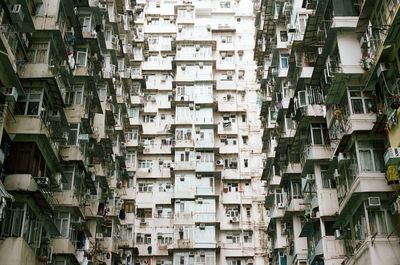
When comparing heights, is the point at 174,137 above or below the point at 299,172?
above

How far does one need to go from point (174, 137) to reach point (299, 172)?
17.3 meters

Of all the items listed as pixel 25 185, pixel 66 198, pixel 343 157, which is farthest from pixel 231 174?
pixel 25 185

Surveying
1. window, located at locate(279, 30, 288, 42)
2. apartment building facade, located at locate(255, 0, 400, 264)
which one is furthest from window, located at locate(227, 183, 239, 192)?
window, located at locate(279, 30, 288, 42)

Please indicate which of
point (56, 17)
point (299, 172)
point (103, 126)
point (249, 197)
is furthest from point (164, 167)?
point (56, 17)

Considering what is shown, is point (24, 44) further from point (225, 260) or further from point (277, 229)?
point (225, 260)

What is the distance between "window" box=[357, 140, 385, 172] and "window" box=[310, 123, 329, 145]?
5.56 m

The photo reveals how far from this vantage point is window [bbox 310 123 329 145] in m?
25.8

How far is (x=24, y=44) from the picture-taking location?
71.4ft

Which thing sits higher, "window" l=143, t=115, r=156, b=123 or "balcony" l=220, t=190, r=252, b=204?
"window" l=143, t=115, r=156, b=123

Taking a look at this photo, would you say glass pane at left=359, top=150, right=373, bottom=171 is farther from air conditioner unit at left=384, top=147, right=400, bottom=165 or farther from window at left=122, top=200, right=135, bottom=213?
window at left=122, top=200, right=135, bottom=213

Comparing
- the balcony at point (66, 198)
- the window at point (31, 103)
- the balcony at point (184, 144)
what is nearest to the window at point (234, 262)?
the balcony at point (184, 144)

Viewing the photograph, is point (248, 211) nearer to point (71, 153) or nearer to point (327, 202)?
point (327, 202)

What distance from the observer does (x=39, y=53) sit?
73.7ft

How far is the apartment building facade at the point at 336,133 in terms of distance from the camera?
61.4 ft
